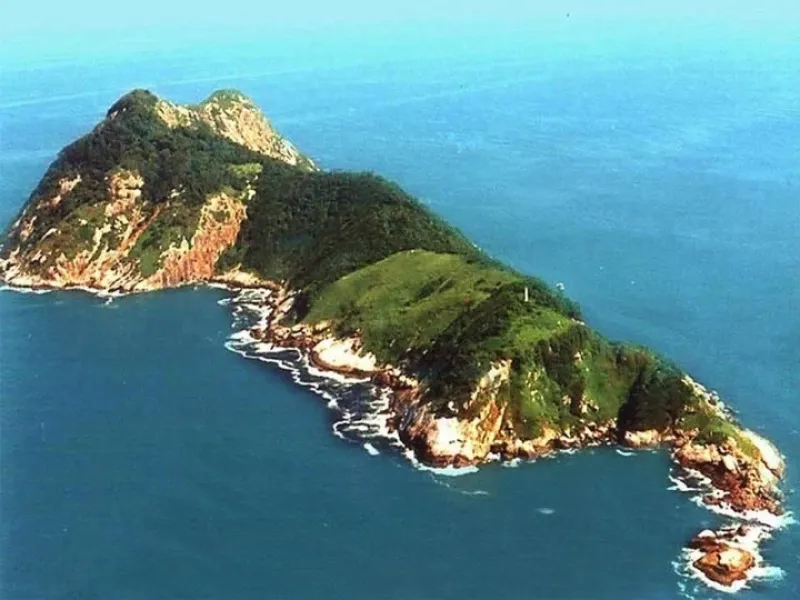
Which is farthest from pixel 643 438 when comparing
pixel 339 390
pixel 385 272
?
pixel 385 272

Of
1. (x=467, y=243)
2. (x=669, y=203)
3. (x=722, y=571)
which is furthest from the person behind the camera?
(x=669, y=203)

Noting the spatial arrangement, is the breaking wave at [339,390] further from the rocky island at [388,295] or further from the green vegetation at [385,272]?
the green vegetation at [385,272]

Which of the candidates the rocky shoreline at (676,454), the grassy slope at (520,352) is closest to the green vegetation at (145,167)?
the grassy slope at (520,352)

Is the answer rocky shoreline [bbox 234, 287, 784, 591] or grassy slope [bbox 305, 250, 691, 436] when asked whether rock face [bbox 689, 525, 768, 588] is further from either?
grassy slope [bbox 305, 250, 691, 436]

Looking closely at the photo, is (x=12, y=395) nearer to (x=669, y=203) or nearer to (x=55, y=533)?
(x=55, y=533)

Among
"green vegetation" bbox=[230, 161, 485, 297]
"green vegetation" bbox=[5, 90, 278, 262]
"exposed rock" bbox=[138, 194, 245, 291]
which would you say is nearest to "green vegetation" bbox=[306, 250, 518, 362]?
"green vegetation" bbox=[230, 161, 485, 297]

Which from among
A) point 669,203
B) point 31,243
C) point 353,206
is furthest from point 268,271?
point 669,203
